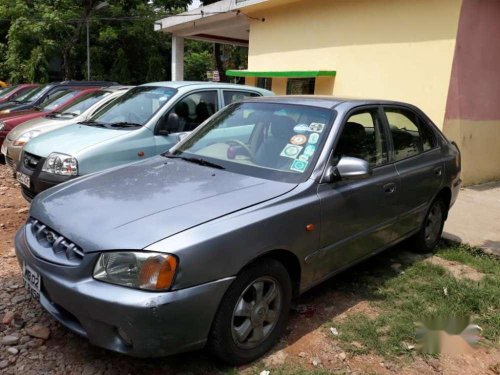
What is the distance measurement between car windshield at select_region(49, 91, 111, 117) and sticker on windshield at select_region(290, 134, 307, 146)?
557 centimetres

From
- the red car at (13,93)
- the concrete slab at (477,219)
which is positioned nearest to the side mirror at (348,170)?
the concrete slab at (477,219)

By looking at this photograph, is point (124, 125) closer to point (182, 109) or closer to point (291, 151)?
point (182, 109)

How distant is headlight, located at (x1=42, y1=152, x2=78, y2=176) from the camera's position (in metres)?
4.77

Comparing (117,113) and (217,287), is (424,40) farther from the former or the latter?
(217,287)

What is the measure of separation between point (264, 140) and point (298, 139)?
0.93 ft

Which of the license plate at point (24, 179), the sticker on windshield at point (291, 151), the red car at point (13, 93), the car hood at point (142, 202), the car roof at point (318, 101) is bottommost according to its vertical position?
the license plate at point (24, 179)

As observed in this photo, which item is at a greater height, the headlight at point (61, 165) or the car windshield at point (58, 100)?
the car windshield at point (58, 100)

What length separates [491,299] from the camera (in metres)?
3.79

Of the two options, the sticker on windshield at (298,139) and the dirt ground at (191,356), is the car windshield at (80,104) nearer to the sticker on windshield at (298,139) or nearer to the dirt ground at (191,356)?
the dirt ground at (191,356)

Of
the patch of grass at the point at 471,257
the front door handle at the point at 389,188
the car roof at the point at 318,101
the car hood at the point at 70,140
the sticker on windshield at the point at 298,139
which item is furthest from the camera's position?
the car hood at the point at 70,140

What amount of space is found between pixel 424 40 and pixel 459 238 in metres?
4.06

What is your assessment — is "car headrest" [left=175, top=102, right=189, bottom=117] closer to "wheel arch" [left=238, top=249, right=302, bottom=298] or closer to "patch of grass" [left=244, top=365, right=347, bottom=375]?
"wheel arch" [left=238, top=249, right=302, bottom=298]

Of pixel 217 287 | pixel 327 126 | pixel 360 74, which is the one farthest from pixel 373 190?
pixel 360 74

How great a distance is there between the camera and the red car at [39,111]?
8374 millimetres
